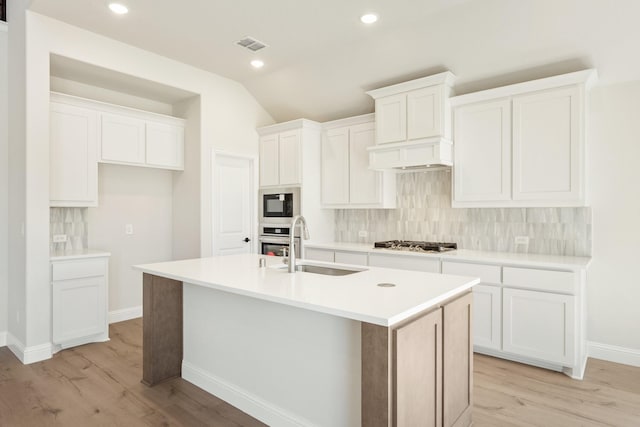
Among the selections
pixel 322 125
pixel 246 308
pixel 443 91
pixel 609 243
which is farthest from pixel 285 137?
pixel 609 243

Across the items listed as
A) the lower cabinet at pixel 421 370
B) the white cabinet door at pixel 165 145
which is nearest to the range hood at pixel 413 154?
the lower cabinet at pixel 421 370

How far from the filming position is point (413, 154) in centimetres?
393

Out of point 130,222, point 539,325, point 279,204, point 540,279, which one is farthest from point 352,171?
point 130,222

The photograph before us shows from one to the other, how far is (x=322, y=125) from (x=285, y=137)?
19.8 inches

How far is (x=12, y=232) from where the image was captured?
3693 millimetres

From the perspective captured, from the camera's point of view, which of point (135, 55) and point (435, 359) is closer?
point (435, 359)

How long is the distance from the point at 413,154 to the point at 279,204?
194 cm

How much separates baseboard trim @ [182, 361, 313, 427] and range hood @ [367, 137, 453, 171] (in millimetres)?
2562

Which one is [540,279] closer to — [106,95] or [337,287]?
[337,287]

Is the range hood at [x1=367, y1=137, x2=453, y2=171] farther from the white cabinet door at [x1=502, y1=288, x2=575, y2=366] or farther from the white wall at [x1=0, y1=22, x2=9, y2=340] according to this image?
the white wall at [x1=0, y1=22, x2=9, y2=340]

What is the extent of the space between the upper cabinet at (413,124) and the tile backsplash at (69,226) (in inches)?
126

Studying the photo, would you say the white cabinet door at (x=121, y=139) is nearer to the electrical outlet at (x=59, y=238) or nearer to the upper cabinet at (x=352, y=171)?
the electrical outlet at (x=59, y=238)

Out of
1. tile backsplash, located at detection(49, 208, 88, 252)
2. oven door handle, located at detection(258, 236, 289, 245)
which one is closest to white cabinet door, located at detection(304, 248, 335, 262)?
oven door handle, located at detection(258, 236, 289, 245)

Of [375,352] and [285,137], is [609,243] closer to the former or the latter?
[375,352]
